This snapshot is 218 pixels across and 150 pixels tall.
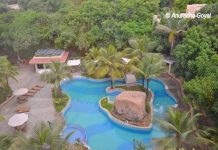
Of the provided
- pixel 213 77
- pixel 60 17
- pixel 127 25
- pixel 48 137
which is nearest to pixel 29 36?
pixel 60 17

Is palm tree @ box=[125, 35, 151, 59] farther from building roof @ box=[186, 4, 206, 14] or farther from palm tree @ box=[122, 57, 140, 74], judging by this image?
building roof @ box=[186, 4, 206, 14]

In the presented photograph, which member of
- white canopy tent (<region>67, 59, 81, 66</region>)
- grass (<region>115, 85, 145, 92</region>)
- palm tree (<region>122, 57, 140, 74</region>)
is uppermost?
palm tree (<region>122, 57, 140, 74</region>)

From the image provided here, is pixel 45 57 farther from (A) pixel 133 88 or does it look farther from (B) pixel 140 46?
(B) pixel 140 46

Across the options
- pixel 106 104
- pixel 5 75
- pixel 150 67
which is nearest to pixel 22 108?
pixel 5 75

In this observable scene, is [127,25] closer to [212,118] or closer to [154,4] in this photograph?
[154,4]

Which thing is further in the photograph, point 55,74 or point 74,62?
point 74,62

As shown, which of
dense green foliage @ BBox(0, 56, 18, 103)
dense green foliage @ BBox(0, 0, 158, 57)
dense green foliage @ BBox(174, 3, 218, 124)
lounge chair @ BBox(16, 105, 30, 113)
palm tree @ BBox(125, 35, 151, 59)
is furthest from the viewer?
dense green foliage @ BBox(0, 0, 158, 57)

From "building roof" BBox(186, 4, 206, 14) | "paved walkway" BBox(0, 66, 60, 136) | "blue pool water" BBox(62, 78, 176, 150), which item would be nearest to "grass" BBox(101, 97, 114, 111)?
"blue pool water" BBox(62, 78, 176, 150)
